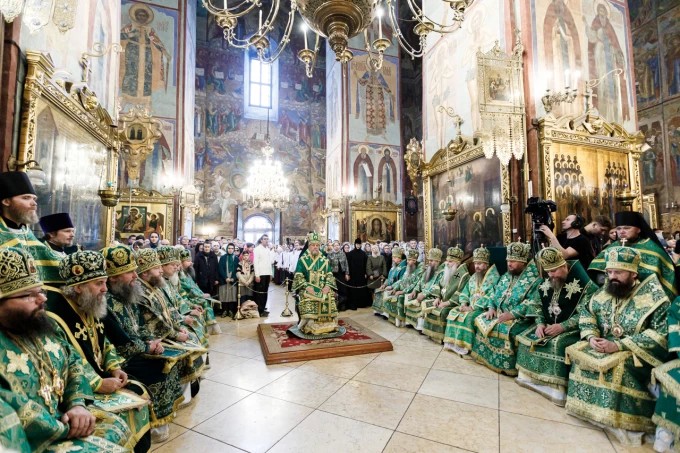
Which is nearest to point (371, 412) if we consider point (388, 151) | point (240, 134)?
point (388, 151)

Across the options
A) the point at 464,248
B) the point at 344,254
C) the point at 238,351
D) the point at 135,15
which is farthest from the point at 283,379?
the point at 135,15

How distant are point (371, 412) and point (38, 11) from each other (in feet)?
16.1

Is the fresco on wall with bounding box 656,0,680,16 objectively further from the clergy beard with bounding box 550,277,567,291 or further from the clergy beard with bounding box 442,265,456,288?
the clergy beard with bounding box 550,277,567,291

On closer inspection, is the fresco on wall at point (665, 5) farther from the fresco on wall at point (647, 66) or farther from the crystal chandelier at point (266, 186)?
the crystal chandelier at point (266, 186)

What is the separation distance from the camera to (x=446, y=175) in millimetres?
8570

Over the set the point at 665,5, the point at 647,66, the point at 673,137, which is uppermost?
the point at 665,5

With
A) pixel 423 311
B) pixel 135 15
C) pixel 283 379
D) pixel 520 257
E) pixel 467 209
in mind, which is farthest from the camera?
pixel 135 15

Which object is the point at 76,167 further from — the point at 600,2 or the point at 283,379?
the point at 600,2

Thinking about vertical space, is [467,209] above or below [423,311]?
above

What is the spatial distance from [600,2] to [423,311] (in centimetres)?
812

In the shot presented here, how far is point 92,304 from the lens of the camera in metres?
2.38

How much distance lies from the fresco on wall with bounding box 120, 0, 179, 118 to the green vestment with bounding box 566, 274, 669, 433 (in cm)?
1331

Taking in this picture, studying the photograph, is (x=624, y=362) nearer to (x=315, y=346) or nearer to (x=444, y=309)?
(x=444, y=309)

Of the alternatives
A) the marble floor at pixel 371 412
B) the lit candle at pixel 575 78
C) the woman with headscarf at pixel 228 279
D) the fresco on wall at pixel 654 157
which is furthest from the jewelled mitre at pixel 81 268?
the fresco on wall at pixel 654 157
